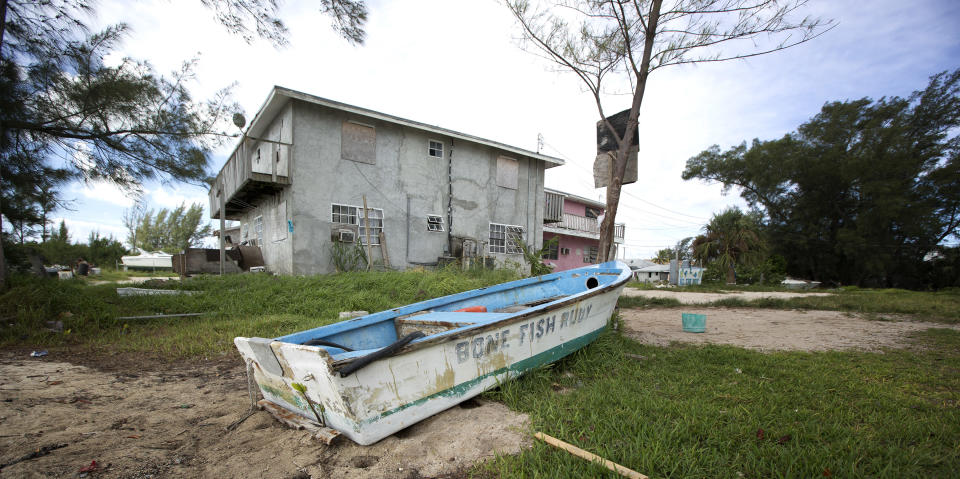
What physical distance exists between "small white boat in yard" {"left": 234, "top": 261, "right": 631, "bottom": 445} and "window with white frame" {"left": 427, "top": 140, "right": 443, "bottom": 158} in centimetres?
952

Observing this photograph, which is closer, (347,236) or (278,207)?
(347,236)

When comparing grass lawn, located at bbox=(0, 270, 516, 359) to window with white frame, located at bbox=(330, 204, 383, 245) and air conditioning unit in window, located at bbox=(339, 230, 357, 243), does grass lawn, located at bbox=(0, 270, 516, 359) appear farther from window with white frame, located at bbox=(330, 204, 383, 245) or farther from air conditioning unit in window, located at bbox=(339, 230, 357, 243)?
window with white frame, located at bbox=(330, 204, 383, 245)

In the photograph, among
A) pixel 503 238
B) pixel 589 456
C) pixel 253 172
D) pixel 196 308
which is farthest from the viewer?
pixel 503 238

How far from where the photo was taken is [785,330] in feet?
20.1

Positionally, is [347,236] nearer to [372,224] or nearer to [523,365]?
[372,224]

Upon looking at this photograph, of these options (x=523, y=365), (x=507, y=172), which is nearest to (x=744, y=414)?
(x=523, y=365)

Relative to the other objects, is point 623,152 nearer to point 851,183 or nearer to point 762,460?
point 762,460

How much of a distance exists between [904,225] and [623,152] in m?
23.9

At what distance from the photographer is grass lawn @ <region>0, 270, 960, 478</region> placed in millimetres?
2020

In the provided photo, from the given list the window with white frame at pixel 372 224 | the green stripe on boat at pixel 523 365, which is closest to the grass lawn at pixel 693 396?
the green stripe on boat at pixel 523 365

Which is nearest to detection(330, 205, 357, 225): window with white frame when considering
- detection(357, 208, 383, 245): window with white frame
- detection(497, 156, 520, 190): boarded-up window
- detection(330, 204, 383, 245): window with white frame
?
detection(330, 204, 383, 245): window with white frame

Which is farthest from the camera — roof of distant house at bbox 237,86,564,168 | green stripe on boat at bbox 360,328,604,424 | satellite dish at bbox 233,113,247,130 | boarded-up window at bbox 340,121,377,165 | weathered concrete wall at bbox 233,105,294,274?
boarded-up window at bbox 340,121,377,165

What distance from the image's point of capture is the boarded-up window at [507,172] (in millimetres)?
14492

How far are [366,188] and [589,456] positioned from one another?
10.5 m
